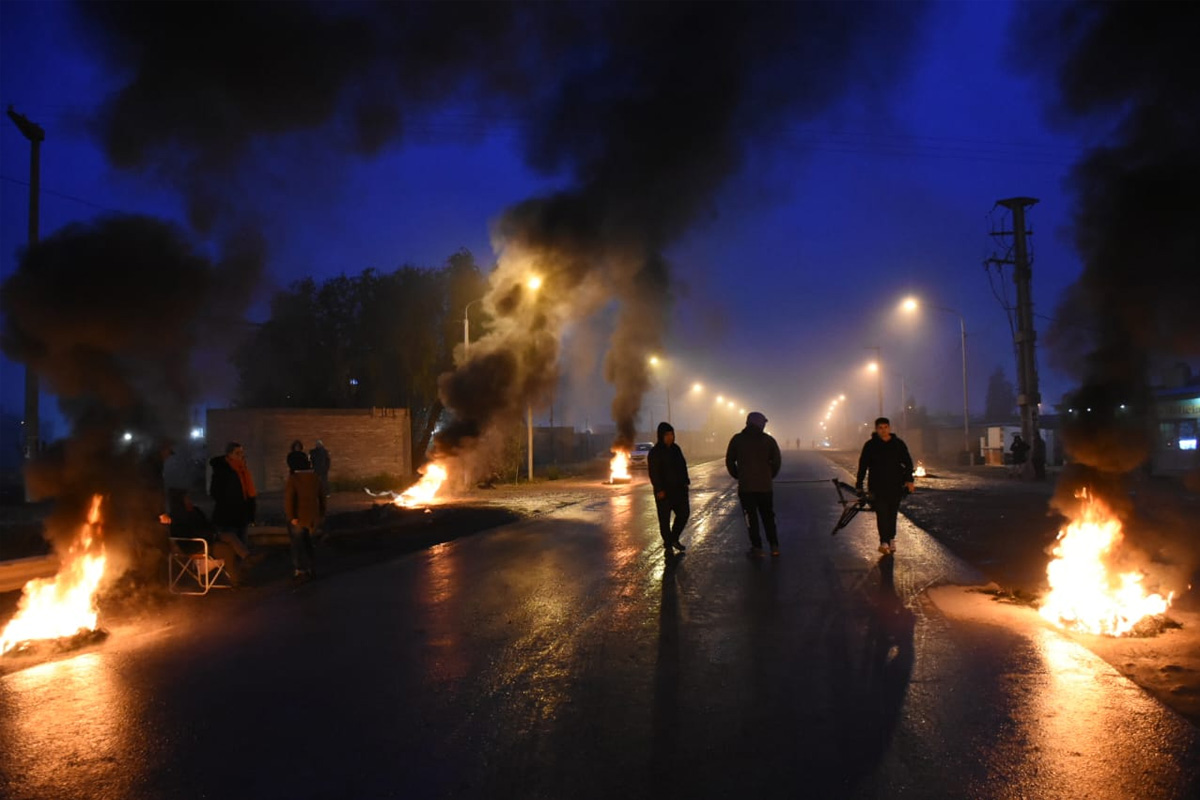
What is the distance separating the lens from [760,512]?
10312 millimetres

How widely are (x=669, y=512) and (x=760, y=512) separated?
1.10 m

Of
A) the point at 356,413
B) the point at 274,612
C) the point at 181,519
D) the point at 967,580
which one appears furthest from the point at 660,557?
the point at 356,413

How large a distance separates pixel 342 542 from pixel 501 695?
27.5 feet

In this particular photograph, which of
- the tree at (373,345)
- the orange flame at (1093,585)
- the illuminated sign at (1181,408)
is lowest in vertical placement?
the orange flame at (1093,585)

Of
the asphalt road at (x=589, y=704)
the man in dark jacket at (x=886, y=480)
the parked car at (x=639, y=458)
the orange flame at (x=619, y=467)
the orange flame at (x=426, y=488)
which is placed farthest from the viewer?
the parked car at (x=639, y=458)

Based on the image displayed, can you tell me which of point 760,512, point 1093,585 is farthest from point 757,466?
point 1093,585

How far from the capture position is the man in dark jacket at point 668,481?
10.6 meters

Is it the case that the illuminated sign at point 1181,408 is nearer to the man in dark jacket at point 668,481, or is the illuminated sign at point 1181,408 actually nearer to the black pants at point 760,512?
the black pants at point 760,512

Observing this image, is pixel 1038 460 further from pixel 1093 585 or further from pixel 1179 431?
pixel 1093 585

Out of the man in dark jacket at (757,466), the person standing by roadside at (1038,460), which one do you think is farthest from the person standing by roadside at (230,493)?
the person standing by roadside at (1038,460)

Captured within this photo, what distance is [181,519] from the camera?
354 inches

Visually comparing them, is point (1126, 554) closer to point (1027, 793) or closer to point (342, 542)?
point (1027, 793)

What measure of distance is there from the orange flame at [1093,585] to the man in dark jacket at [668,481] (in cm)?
423

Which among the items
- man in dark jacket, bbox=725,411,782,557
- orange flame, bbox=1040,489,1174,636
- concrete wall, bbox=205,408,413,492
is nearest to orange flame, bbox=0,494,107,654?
man in dark jacket, bbox=725,411,782,557
